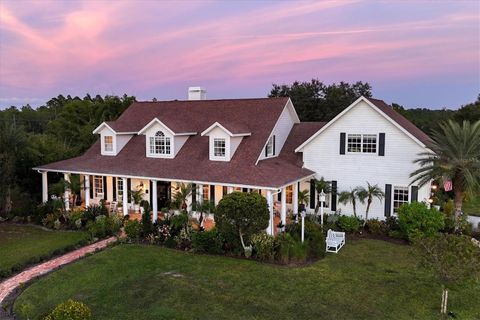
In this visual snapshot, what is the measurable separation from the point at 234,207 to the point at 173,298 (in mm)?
4485

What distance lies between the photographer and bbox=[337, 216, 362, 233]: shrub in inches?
739

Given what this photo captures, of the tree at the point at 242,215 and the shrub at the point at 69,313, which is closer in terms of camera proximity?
the shrub at the point at 69,313

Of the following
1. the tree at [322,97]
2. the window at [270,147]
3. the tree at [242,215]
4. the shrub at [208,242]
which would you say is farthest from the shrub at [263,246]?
the tree at [322,97]

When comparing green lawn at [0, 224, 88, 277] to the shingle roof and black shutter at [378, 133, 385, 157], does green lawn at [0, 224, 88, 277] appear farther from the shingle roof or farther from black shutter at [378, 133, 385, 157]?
black shutter at [378, 133, 385, 157]

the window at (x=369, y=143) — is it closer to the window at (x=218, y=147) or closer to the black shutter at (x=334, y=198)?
the black shutter at (x=334, y=198)

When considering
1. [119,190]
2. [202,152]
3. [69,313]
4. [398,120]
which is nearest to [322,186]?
[398,120]

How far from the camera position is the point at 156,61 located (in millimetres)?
30281

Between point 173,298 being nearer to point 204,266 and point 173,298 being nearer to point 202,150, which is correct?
point 204,266

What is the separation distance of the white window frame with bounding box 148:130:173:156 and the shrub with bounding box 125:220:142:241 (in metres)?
5.37

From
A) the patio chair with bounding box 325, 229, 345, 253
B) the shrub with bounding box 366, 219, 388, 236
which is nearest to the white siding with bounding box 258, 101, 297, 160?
the patio chair with bounding box 325, 229, 345, 253

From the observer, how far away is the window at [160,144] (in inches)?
857

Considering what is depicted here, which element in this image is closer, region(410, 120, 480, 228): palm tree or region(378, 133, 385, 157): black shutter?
region(410, 120, 480, 228): palm tree

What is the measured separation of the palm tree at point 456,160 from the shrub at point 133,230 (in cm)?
1326

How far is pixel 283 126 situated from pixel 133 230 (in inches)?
428
